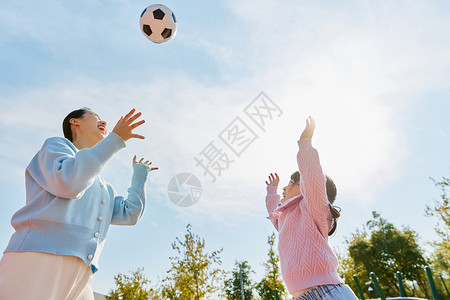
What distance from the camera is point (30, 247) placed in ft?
5.69

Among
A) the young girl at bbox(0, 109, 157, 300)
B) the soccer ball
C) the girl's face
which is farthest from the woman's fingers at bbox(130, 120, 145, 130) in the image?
the soccer ball

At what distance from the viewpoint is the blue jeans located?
7.86ft

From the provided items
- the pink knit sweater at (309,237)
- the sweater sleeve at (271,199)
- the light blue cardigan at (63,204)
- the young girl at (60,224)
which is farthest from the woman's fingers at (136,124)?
the sweater sleeve at (271,199)

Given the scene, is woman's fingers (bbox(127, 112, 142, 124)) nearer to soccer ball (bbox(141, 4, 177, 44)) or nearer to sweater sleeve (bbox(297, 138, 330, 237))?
sweater sleeve (bbox(297, 138, 330, 237))

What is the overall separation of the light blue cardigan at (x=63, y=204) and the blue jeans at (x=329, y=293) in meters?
1.61

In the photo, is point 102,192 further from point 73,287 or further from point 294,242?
point 294,242

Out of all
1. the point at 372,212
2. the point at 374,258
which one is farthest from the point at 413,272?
the point at 372,212

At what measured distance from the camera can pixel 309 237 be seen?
270 centimetres

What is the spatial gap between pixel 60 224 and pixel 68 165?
35cm

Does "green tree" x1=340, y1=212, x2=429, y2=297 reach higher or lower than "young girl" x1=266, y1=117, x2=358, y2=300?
higher

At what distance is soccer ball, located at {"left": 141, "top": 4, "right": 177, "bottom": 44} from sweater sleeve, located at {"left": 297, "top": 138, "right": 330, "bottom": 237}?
3.05 meters

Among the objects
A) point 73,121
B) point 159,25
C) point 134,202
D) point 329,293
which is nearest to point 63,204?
point 134,202

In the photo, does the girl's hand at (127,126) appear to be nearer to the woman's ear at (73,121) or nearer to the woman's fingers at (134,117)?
the woman's fingers at (134,117)

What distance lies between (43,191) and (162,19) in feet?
11.7
